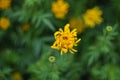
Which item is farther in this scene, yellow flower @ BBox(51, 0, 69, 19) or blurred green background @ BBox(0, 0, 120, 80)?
yellow flower @ BBox(51, 0, 69, 19)

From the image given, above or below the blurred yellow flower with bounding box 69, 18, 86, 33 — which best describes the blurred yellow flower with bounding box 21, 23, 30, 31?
Answer: above

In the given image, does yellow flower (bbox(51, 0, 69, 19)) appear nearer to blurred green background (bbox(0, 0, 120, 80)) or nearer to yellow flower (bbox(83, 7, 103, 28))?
blurred green background (bbox(0, 0, 120, 80))

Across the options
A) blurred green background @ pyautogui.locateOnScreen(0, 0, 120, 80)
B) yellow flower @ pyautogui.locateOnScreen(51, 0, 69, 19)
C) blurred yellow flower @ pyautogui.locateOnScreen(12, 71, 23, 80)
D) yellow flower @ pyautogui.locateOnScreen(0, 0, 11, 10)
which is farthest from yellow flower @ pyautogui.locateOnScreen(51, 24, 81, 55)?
yellow flower @ pyautogui.locateOnScreen(0, 0, 11, 10)

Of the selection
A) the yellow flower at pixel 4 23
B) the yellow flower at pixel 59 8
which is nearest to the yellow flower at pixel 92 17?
the yellow flower at pixel 59 8

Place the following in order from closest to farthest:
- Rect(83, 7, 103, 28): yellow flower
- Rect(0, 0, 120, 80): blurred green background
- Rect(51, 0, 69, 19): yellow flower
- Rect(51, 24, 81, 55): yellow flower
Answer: Rect(51, 24, 81, 55): yellow flower < Rect(0, 0, 120, 80): blurred green background < Rect(51, 0, 69, 19): yellow flower < Rect(83, 7, 103, 28): yellow flower

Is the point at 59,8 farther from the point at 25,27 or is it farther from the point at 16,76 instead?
the point at 16,76

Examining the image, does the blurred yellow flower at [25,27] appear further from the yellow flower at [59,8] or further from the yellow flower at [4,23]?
the yellow flower at [59,8]

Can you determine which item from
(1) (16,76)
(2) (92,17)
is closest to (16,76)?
(1) (16,76)
